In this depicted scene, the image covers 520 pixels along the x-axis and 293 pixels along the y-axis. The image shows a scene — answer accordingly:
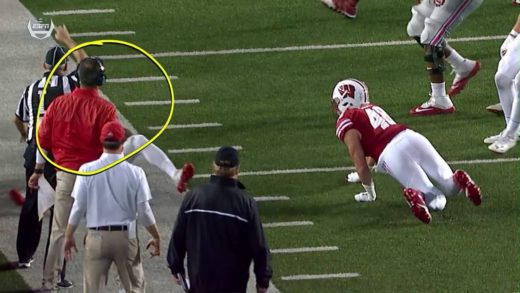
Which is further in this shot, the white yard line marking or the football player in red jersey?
the white yard line marking

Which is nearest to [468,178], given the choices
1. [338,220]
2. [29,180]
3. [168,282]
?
[338,220]

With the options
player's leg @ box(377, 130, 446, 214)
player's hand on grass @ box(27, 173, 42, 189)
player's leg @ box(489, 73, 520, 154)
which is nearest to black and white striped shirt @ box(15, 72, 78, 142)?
player's hand on grass @ box(27, 173, 42, 189)

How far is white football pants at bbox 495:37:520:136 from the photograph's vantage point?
20688 millimetres

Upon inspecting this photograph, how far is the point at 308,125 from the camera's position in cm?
2183

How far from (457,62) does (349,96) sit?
3.67 m

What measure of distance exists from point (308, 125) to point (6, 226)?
4289mm

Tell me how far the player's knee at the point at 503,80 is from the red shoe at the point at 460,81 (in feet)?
5.77

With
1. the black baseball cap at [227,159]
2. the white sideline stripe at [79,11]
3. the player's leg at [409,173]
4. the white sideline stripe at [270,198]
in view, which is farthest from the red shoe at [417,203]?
the white sideline stripe at [79,11]

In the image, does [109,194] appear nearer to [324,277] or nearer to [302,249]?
[324,277]

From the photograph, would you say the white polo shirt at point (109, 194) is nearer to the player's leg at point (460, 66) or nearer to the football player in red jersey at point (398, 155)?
the football player in red jersey at point (398, 155)

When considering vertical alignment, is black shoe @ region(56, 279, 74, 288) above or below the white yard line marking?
above

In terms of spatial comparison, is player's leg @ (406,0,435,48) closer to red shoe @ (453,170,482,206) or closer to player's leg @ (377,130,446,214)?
player's leg @ (377,130,446,214)

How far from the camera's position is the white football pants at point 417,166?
18.7 m

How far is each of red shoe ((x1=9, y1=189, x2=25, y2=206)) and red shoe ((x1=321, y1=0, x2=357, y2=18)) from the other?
686 cm
